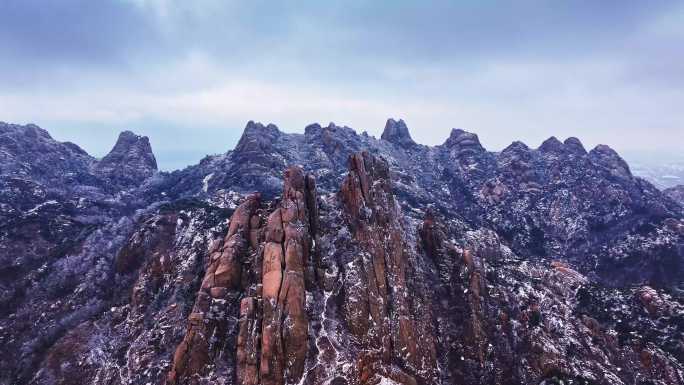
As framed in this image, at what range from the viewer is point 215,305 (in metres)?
69.6

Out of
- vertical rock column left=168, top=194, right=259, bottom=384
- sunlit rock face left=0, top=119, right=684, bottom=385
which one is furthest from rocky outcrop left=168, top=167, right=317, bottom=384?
sunlit rock face left=0, top=119, right=684, bottom=385

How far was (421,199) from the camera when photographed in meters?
188

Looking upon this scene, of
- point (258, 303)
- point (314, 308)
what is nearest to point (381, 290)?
point (314, 308)

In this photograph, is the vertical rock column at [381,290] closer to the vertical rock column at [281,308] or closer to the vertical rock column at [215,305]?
the vertical rock column at [281,308]

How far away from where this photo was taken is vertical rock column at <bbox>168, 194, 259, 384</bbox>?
63812mm

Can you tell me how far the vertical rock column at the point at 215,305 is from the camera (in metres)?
63.8

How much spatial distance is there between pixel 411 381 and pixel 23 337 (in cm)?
8429

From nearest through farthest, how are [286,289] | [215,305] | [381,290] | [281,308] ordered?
1. [281,308]
2. [286,289]
3. [215,305]
4. [381,290]

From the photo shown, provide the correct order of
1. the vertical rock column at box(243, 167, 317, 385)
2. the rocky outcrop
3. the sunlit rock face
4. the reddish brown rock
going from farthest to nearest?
1. the sunlit rock face
2. the rocky outcrop
3. the reddish brown rock
4. the vertical rock column at box(243, 167, 317, 385)

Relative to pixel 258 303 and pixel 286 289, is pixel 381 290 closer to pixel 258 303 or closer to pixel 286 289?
pixel 286 289

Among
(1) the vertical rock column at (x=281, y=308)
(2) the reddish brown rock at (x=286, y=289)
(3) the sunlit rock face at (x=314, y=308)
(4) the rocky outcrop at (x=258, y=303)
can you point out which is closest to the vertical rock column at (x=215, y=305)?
(4) the rocky outcrop at (x=258, y=303)

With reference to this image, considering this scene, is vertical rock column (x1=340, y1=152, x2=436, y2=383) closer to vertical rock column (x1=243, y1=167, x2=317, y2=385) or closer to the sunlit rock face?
the sunlit rock face

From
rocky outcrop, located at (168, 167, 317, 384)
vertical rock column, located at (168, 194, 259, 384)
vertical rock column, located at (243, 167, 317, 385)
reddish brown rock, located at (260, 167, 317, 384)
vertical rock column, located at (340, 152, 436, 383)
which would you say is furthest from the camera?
vertical rock column, located at (340, 152, 436, 383)

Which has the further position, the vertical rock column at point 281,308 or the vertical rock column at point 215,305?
the vertical rock column at point 215,305
